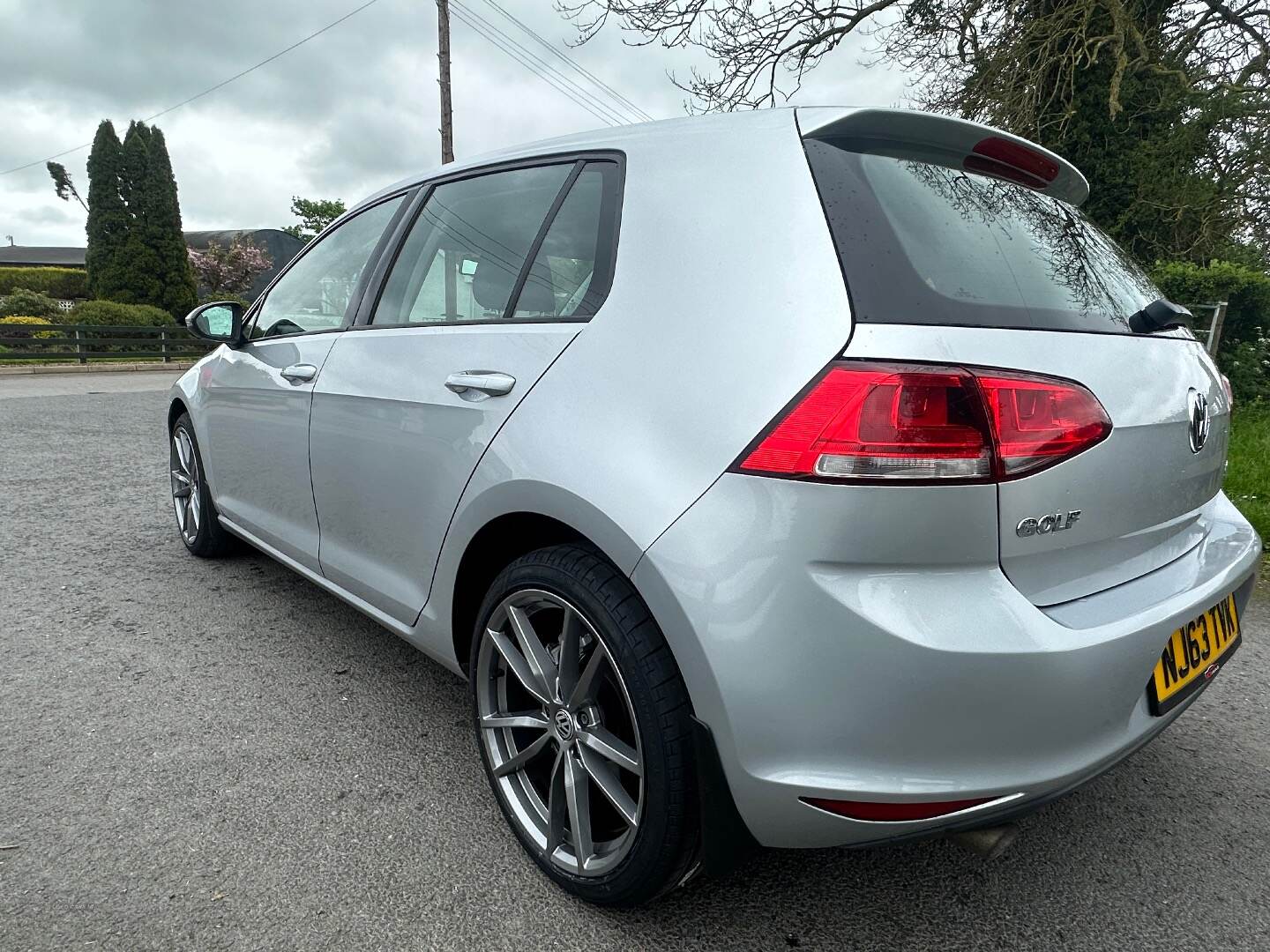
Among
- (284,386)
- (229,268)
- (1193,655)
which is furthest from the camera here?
Result: (229,268)

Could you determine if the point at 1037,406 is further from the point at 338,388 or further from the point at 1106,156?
the point at 1106,156

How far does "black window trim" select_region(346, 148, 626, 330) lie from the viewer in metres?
1.80

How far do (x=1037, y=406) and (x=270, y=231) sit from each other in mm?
39391

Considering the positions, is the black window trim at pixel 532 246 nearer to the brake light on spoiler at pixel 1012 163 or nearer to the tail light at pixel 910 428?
the tail light at pixel 910 428

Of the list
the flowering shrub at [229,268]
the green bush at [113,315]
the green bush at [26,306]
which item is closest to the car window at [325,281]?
the green bush at [113,315]

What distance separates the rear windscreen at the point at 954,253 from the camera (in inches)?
55.5

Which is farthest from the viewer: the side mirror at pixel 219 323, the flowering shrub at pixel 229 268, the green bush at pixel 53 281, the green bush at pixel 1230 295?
the flowering shrub at pixel 229 268

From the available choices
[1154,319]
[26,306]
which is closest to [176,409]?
[1154,319]

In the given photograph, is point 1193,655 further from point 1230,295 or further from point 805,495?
point 1230,295

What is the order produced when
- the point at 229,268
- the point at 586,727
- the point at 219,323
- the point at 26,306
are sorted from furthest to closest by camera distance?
the point at 229,268 → the point at 26,306 → the point at 219,323 → the point at 586,727

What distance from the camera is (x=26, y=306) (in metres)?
23.4

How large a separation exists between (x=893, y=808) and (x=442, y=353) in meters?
1.46

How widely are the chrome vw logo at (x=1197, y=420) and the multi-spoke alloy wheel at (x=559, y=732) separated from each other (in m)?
1.24

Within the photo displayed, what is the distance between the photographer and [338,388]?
2.48 m
